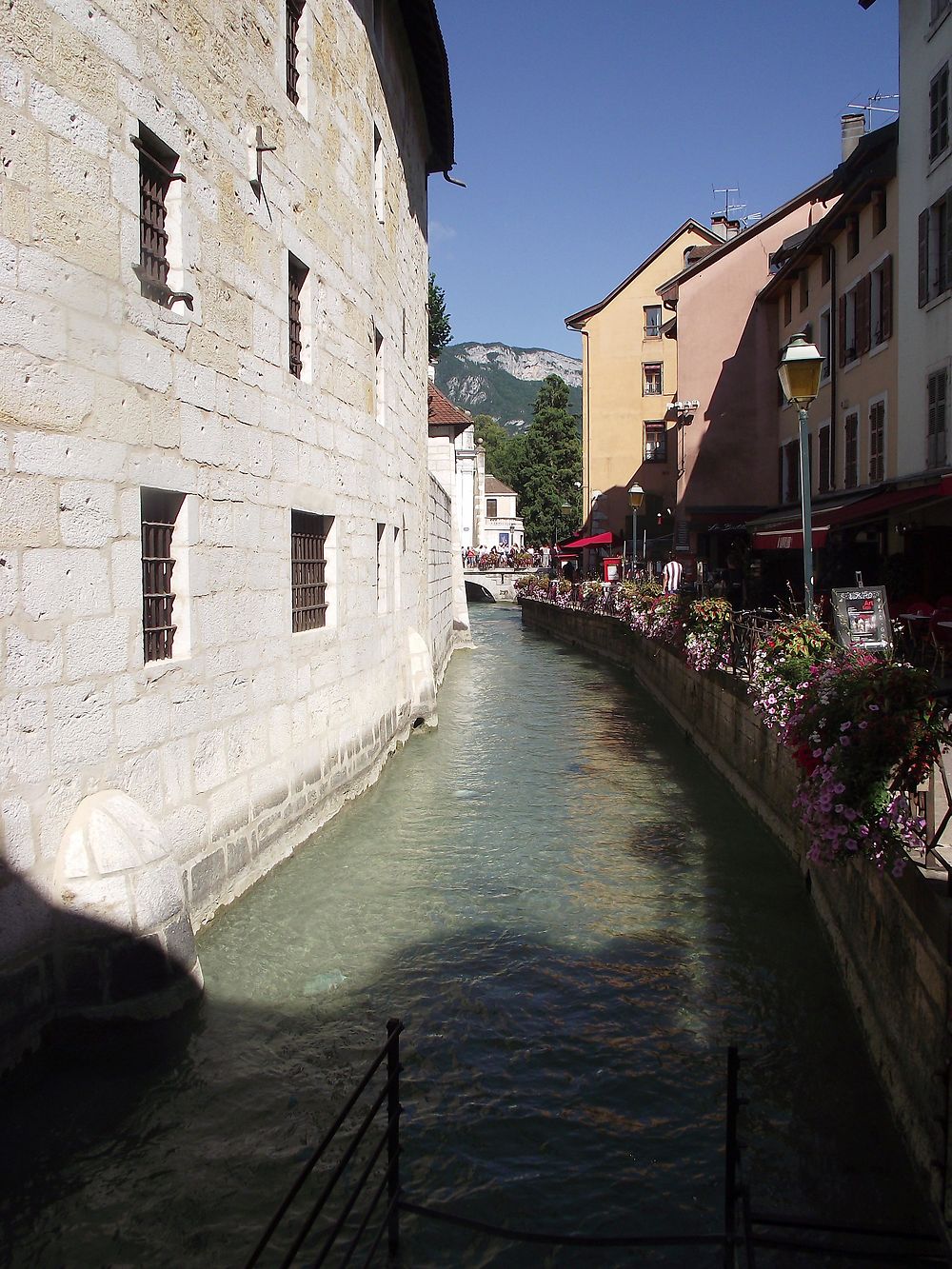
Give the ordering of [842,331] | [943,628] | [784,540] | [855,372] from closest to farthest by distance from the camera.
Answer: [943,628], [784,540], [855,372], [842,331]

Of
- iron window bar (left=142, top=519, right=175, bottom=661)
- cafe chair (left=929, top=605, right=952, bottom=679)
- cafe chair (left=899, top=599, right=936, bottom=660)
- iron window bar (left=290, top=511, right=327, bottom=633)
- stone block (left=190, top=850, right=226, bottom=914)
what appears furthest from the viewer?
cafe chair (left=899, top=599, right=936, bottom=660)

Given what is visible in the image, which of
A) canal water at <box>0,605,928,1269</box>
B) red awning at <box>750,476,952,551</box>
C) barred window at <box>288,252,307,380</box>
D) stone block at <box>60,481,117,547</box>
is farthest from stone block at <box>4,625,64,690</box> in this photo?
red awning at <box>750,476,952,551</box>

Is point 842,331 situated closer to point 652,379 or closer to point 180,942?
point 180,942

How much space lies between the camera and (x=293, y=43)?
380 inches

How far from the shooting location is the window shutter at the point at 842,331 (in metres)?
20.9

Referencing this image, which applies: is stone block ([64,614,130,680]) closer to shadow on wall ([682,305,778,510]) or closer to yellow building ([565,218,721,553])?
shadow on wall ([682,305,778,510])

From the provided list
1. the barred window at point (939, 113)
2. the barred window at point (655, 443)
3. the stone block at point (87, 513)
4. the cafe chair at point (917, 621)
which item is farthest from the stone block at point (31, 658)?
the barred window at point (655, 443)

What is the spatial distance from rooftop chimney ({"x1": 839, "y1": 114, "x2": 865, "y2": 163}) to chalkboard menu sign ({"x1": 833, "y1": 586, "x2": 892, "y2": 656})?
824 inches

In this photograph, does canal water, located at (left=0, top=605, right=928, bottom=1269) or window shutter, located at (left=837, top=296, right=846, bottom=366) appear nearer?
canal water, located at (left=0, top=605, right=928, bottom=1269)

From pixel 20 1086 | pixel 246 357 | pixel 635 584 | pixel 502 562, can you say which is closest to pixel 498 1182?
pixel 20 1086

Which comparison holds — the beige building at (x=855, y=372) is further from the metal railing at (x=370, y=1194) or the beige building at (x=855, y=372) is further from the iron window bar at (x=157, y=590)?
the metal railing at (x=370, y=1194)

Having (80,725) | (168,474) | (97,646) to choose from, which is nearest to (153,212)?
(168,474)

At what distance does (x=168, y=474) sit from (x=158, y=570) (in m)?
0.64

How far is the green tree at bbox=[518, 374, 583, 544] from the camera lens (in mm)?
69125
